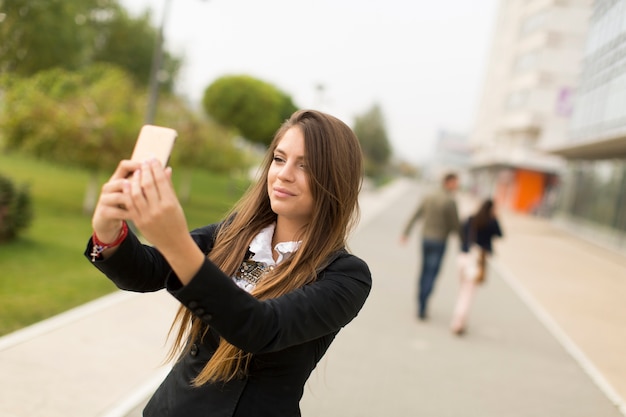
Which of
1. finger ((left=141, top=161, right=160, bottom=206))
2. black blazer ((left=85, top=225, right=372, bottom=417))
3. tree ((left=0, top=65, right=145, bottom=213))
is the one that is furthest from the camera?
tree ((left=0, top=65, right=145, bottom=213))

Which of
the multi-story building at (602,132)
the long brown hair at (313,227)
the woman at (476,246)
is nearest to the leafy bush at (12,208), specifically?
the woman at (476,246)

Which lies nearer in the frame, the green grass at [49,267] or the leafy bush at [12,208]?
the green grass at [49,267]

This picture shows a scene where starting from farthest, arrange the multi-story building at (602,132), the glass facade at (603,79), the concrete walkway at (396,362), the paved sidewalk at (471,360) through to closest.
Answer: the glass facade at (603,79) → the multi-story building at (602,132) → the paved sidewalk at (471,360) → the concrete walkway at (396,362)

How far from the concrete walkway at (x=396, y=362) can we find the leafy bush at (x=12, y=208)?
373 cm

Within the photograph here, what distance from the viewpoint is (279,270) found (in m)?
1.69

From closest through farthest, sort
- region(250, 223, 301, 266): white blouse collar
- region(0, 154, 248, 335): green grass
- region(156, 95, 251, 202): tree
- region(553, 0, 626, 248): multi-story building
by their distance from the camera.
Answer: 1. region(250, 223, 301, 266): white blouse collar
2. region(0, 154, 248, 335): green grass
3. region(156, 95, 251, 202): tree
4. region(553, 0, 626, 248): multi-story building

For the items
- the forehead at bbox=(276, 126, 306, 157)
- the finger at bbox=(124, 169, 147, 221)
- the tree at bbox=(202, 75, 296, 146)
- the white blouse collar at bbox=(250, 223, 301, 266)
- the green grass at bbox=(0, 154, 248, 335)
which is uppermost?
the tree at bbox=(202, 75, 296, 146)

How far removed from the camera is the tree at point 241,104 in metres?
33.9

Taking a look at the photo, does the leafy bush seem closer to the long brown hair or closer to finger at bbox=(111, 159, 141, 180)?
the long brown hair

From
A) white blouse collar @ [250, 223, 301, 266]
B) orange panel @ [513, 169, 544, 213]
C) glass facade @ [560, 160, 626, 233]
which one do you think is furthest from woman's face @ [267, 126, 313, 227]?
orange panel @ [513, 169, 544, 213]

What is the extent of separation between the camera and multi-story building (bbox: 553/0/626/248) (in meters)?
24.1

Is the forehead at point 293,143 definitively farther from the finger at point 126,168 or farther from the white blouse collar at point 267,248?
the finger at point 126,168

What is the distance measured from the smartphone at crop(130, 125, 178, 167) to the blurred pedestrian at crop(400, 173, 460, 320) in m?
7.04

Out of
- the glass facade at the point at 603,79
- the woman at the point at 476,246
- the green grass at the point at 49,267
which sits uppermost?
the glass facade at the point at 603,79
